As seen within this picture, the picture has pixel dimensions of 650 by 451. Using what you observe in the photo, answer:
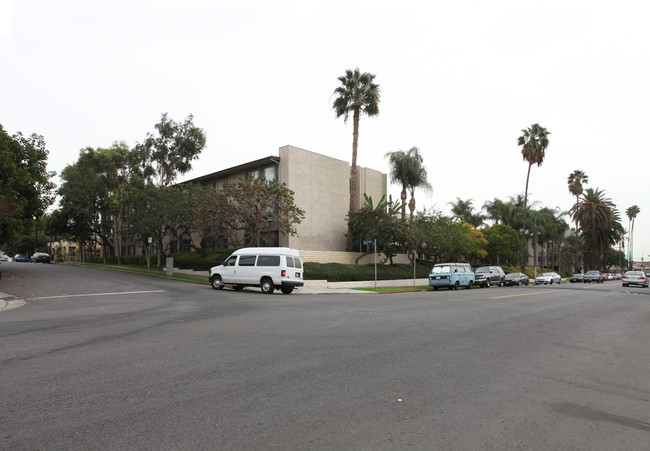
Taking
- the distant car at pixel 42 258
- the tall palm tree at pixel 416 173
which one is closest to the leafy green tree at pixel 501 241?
the tall palm tree at pixel 416 173

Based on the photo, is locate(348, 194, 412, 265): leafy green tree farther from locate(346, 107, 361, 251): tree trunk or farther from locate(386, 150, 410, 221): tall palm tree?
locate(386, 150, 410, 221): tall palm tree

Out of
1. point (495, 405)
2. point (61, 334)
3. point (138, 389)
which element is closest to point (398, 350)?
point (495, 405)

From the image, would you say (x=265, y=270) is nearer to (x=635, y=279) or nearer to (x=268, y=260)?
(x=268, y=260)

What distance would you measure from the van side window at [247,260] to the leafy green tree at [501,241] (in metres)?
39.3

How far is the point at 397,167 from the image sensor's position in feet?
137

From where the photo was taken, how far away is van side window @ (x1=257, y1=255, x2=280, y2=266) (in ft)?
70.3

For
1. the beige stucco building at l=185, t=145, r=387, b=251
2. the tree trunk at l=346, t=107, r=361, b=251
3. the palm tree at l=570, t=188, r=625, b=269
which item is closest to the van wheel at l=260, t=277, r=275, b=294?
the beige stucco building at l=185, t=145, r=387, b=251

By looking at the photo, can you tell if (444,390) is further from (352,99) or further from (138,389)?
(352,99)

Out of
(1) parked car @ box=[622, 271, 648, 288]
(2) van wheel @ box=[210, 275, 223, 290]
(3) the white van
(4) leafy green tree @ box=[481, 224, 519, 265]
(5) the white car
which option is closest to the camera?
(3) the white van

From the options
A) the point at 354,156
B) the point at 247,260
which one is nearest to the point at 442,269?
the point at 354,156

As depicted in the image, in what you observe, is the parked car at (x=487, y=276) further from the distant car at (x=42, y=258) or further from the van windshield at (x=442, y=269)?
the distant car at (x=42, y=258)

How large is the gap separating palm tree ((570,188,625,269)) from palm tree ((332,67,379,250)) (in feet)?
161

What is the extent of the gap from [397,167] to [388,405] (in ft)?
126

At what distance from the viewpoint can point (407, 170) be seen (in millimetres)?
41312
